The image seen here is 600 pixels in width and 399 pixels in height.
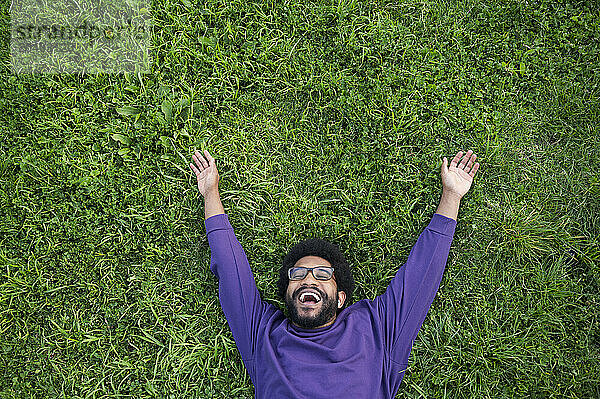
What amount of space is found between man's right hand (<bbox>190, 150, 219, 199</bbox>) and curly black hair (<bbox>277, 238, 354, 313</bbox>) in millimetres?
978

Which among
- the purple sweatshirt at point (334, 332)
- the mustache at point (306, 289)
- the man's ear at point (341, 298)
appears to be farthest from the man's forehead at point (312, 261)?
the purple sweatshirt at point (334, 332)

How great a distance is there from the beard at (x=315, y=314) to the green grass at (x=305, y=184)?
55 cm

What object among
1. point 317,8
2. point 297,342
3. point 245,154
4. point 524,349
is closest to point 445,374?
point 524,349

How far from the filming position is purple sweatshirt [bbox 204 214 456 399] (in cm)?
331

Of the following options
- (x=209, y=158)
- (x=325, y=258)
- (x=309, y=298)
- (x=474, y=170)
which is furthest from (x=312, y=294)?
(x=474, y=170)

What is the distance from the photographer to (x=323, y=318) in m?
3.48

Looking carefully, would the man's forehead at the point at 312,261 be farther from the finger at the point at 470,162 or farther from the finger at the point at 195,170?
the finger at the point at 470,162

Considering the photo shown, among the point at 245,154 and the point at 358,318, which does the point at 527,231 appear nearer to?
the point at 358,318

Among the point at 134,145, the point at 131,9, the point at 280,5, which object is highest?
the point at 280,5

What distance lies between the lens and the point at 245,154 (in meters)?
4.16

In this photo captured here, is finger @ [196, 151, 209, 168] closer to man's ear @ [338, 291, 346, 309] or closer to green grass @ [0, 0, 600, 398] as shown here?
green grass @ [0, 0, 600, 398]

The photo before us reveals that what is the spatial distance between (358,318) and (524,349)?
1723 millimetres

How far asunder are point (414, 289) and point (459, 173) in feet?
4.16

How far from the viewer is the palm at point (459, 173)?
3932 mm
